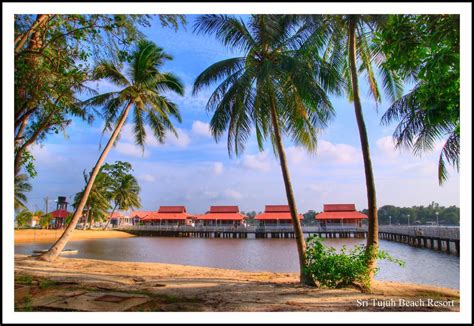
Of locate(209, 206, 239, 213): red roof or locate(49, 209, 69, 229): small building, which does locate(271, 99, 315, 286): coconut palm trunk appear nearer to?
locate(209, 206, 239, 213): red roof

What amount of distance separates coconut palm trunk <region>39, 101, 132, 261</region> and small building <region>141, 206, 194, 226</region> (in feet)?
114

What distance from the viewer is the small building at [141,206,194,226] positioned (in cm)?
4450

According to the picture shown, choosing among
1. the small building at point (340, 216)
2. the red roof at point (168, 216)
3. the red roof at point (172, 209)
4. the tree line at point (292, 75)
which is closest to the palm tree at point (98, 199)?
the red roof at point (168, 216)

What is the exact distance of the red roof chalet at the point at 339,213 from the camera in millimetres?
35978

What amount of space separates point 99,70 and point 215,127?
11.3 ft

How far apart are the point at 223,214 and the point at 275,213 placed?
6527 mm

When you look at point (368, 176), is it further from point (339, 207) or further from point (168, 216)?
point (168, 216)

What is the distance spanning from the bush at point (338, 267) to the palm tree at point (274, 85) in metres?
0.26

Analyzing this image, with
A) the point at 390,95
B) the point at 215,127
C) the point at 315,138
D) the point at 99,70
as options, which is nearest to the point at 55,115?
the point at 99,70

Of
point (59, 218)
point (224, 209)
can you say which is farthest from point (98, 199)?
point (224, 209)

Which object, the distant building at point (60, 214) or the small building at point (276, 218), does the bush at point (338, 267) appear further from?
the distant building at point (60, 214)

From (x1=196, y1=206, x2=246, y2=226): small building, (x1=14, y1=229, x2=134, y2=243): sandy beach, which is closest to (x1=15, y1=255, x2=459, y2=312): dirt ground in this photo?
(x1=14, y1=229, x2=134, y2=243): sandy beach

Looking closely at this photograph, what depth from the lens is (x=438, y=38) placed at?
417 cm

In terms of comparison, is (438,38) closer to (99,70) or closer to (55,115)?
(55,115)
